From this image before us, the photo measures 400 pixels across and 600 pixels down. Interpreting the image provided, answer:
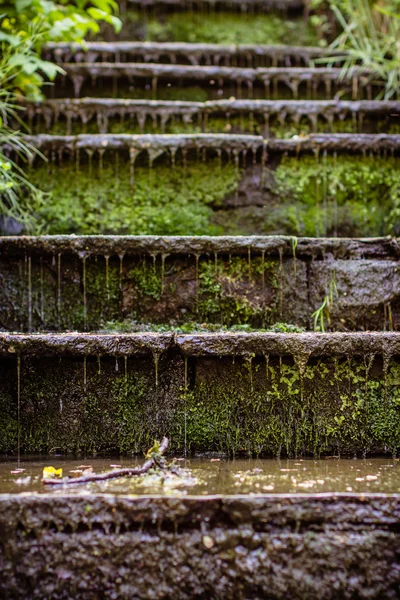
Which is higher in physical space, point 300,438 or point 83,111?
point 83,111

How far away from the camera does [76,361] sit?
8.10 feet

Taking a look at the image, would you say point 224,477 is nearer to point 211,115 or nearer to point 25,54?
point 211,115

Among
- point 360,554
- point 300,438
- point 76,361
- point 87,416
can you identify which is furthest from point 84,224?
point 360,554

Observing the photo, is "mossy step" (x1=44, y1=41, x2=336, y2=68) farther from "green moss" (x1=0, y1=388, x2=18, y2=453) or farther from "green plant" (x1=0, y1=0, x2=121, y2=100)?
"green moss" (x1=0, y1=388, x2=18, y2=453)

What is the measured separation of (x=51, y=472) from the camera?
6.22ft

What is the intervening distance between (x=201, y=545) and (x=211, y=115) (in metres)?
3.34

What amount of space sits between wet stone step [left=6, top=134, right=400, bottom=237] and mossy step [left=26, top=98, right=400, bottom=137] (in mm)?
370

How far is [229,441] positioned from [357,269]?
4.41ft

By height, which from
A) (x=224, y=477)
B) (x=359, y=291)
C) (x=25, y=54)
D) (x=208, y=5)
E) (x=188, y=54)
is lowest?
(x=224, y=477)

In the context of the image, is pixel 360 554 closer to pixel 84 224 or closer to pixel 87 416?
pixel 87 416

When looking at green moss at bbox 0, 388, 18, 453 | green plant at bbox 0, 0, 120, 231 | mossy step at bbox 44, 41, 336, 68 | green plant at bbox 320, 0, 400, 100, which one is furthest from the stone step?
green moss at bbox 0, 388, 18, 453

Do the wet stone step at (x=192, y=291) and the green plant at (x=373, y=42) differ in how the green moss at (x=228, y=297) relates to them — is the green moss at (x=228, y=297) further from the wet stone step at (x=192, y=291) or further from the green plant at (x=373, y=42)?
the green plant at (x=373, y=42)

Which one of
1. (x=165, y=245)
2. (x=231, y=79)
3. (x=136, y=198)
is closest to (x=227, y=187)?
(x=136, y=198)

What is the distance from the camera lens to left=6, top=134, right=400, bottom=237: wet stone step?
3.61 metres
